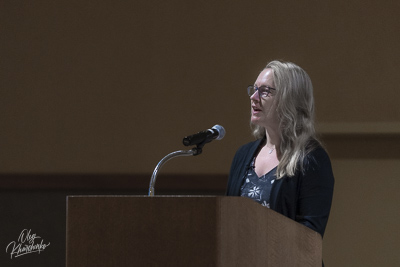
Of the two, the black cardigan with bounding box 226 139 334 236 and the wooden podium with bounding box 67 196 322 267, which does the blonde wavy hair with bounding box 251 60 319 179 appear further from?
the wooden podium with bounding box 67 196 322 267

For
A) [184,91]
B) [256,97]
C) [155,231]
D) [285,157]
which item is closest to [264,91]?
[256,97]

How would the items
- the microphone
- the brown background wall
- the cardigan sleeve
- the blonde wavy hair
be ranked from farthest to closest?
the brown background wall, the blonde wavy hair, the cardigan sleeve, the microphone

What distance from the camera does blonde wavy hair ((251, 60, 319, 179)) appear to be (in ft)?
5.65

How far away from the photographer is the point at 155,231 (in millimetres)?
1038

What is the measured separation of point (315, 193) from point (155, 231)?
71 cm

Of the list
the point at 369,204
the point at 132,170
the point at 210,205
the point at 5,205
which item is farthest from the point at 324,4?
the point at 210,205

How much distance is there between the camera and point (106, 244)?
1.05 m

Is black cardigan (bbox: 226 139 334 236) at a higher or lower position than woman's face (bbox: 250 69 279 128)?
lower

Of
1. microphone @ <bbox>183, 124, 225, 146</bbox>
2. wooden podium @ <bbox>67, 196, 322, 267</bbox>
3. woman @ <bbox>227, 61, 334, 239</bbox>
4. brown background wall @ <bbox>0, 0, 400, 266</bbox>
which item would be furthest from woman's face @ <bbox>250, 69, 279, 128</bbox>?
brown background wall @ <bbox>0, 0, 400, 266</bbox>

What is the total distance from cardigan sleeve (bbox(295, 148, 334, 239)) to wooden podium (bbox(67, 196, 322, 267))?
57cm

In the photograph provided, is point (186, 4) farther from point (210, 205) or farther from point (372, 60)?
point (210, 205)

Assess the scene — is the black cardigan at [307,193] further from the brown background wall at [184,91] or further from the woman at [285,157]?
the brown background wall at [184,91]

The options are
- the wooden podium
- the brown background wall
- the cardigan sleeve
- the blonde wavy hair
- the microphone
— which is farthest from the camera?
the brown background wall

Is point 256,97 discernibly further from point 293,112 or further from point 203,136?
point 203,136
